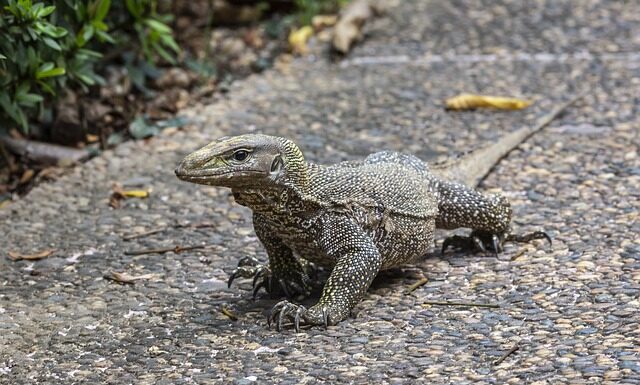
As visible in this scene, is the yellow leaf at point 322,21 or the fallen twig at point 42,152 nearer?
the fallen twig at point 42,152

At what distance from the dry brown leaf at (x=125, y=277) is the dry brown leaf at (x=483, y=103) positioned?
13.9 feet

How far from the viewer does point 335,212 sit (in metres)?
6.26

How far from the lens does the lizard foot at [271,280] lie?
21.3 ft

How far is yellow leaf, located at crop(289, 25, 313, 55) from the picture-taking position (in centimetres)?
1215

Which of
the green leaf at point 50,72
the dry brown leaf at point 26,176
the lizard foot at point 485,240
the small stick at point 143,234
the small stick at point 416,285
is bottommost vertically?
the dry brown leaf at point 26,176

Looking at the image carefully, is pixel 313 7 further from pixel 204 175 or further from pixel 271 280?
pixel 204 175

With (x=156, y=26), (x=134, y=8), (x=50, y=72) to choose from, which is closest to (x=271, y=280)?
(x=50, y=72)

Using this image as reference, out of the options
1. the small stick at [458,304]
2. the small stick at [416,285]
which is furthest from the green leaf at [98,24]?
the small stick at [458,304]

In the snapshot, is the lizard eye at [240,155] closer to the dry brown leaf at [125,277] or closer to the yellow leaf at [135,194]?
the dry brown leaf at [125,277]

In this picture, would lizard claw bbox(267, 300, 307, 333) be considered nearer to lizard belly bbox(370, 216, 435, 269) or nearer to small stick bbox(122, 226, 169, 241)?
lizard belly bbox(370, 216, 435, 269)

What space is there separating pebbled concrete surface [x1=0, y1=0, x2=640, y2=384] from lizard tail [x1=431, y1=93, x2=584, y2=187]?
0.10m

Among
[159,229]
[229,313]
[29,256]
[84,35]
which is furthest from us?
[84,35]

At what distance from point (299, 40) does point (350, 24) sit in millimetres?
702

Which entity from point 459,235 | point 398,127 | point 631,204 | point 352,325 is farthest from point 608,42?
point 352,325
